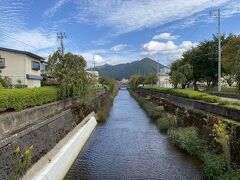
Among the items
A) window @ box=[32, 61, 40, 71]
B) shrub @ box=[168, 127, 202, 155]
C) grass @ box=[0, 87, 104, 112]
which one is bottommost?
shrub @ box=[168, 127, 202, 155]

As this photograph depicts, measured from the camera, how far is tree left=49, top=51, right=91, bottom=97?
2556cm

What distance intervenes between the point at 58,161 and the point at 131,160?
4.37 metres

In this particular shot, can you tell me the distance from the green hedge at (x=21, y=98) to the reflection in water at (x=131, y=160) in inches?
153

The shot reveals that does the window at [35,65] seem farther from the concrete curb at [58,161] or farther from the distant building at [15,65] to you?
the concrete curb at [58,161]

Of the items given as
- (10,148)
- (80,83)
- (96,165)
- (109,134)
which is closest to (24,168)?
(10,148)

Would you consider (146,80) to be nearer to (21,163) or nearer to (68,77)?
(68,77)

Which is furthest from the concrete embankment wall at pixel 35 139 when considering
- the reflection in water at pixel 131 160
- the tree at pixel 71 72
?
the tree at pixel 71 72

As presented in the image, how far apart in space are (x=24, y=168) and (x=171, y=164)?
718 centimetres

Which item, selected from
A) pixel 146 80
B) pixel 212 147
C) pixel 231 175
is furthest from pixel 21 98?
pixel 146 80

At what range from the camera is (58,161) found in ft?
38.8

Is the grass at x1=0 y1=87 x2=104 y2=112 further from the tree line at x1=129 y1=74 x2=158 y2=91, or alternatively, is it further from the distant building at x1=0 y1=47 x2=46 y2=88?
the tree line at x1=129 y1=74 x2=158 y2=91

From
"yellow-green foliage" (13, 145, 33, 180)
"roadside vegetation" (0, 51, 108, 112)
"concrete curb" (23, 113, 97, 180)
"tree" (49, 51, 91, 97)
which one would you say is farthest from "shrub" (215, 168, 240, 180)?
"tree" (49, 51, 91, 97)

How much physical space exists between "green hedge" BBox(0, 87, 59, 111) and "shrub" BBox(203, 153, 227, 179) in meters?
8.88

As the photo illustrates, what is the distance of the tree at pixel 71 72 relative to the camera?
83.9ft
